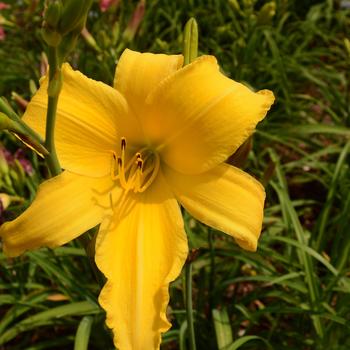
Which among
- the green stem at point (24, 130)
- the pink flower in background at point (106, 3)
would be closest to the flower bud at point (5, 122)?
the green stem at point (24, 130)

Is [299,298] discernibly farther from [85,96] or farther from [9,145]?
[9,145]

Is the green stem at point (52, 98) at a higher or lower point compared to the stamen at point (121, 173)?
higher

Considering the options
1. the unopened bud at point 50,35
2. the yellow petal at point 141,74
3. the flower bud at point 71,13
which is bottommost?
the yellow petal at point 141,74

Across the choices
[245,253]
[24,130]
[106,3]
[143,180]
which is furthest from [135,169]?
[106,3]

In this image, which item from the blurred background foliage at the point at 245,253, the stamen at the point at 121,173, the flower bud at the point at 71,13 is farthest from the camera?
the blurred background foliage at the point at 245,253

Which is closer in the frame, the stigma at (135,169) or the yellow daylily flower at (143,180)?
the yellow daylily flower at (143,180)

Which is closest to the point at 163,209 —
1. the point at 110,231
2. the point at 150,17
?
the point at 110,231

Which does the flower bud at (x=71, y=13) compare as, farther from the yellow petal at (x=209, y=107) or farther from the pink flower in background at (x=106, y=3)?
the pink flower in background at (x=106, y=3)

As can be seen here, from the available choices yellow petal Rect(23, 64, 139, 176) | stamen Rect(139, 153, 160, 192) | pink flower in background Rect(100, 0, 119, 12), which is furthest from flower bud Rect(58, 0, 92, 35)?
pink flower in background Rect(100, 0, 119, 12)
